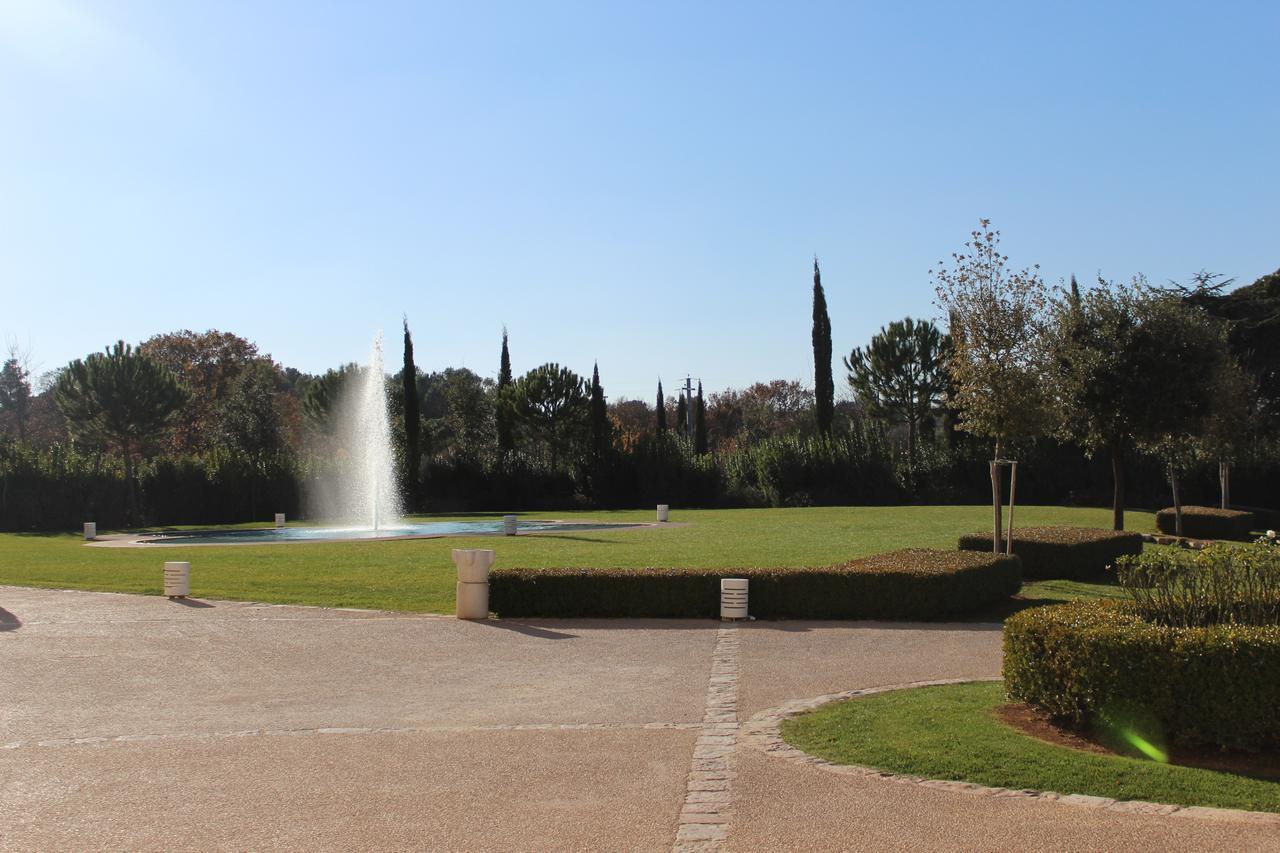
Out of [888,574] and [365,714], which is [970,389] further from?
[365,714]

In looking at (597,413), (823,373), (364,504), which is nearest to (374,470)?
(364,504)

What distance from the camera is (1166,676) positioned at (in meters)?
6.62

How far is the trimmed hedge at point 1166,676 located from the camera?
21.1 ft

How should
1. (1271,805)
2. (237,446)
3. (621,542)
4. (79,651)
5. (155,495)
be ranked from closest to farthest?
(1271,805) < (79,651) < (621,542) < (155,495) < (237,446)

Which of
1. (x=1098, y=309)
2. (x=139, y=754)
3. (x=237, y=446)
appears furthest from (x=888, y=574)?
(x=237, y=446)

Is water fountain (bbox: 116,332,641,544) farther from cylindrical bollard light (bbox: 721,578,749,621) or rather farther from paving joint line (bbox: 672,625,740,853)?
paving joint line (bbox: 672,625,740,853)

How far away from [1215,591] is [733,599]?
20.6ft

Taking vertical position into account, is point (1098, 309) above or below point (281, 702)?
above

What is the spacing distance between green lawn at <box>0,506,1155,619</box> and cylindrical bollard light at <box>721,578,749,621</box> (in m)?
3.24

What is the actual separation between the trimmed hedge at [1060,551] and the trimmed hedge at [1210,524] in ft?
32.5

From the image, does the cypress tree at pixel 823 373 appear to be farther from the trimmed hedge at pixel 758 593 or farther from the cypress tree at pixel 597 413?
the trimmed hedge at pixel 758 593

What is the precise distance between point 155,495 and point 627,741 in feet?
136

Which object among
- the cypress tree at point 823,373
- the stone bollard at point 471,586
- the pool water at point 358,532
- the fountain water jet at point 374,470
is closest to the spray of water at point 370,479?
the fountain water jet at point 374,470

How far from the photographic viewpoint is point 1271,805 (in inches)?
221
